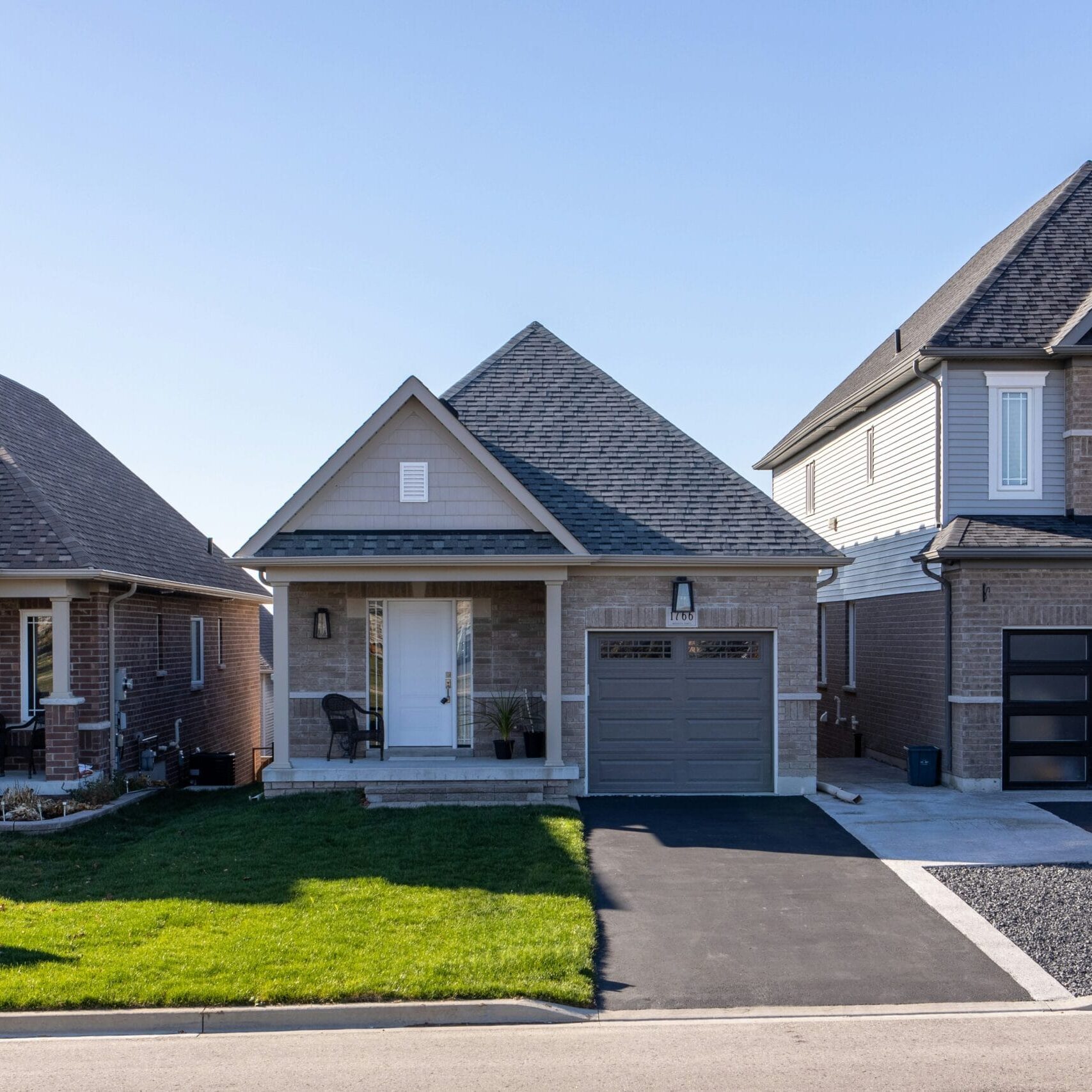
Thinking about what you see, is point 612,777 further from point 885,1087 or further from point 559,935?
point 885,1087

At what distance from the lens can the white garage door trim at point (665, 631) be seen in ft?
50.0

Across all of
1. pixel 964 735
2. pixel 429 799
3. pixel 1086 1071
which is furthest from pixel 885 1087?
pixel 964 735

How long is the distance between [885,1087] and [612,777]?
9.29 metres

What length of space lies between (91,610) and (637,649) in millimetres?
7750

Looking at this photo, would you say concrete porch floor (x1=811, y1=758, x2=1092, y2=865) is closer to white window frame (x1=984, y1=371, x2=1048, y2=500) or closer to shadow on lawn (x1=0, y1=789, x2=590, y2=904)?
shadow on lawn (x1=0, y1=789, x2=590, y2=904)

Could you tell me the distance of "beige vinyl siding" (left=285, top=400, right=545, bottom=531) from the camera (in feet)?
49.6

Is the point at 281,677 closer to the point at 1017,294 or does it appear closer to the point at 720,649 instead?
the point at 720,649

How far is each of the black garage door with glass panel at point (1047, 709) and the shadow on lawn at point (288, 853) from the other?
22.3ft

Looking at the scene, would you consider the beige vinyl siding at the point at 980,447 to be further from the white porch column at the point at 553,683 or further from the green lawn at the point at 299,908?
the green lawn at the point at 299,908

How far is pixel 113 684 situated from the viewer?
1599 cm

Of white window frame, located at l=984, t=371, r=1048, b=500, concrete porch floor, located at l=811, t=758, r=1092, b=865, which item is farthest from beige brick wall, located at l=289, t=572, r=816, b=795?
white window frame, located at l=984, t=371, r=1048, b=500

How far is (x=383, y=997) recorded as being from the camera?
24.1 ft

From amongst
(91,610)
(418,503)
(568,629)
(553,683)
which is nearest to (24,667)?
(91,610)

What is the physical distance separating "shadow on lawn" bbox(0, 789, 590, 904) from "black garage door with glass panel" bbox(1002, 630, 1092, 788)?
6.80 metres
